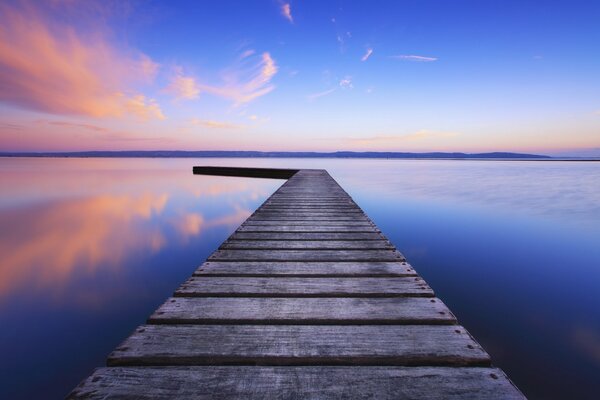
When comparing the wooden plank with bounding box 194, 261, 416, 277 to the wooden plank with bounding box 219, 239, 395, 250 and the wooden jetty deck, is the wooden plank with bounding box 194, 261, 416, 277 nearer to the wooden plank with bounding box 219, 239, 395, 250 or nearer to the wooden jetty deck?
the wooden jetty deck

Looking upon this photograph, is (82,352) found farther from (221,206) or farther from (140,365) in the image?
(221,206)

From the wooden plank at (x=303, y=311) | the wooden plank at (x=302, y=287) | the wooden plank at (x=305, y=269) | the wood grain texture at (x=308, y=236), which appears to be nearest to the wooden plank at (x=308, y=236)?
the wood grain texture at (x=308, y=236)

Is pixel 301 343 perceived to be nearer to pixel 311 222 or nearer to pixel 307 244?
pixel 307 244

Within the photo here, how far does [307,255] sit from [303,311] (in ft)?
4.06

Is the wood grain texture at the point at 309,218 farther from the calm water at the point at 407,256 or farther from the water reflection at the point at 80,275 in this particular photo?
the water reflection at the point at 80,275

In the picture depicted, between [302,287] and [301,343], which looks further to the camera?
[302,287]

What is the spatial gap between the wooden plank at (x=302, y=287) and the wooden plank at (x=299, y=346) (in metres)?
0.44

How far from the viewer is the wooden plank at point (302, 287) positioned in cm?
223

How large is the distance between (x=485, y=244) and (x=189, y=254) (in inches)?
313

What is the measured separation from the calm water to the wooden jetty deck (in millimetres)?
2393

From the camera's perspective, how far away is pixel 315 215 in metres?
5.46

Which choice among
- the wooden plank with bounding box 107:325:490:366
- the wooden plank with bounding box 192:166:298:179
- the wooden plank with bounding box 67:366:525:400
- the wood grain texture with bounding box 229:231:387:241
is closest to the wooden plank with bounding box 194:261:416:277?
the wooden plank with bounding box 107:325:490:366

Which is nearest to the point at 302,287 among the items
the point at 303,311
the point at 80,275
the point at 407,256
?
the point at 303,311

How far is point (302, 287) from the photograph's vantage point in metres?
2.37
